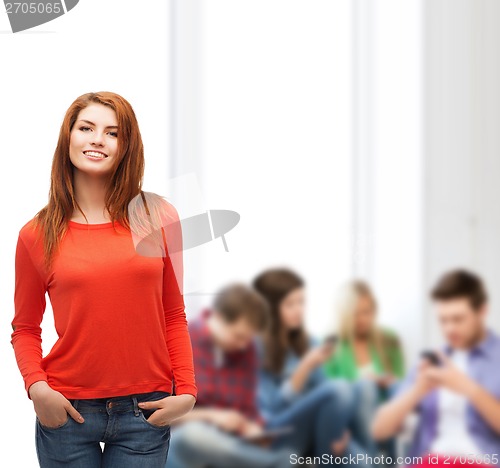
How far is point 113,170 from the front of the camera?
1285mm

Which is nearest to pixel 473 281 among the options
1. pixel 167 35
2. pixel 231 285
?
pixel 231 285

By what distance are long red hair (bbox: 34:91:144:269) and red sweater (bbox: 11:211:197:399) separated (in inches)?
1.1

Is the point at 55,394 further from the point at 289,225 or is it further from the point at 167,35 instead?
the point at 167,35

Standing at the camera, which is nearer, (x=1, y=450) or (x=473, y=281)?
(x=473, y=281)

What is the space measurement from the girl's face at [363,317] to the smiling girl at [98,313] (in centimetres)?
61

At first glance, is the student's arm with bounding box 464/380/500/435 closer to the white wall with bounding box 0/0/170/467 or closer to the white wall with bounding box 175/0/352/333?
the white wall with bounding box 175/0/352/333

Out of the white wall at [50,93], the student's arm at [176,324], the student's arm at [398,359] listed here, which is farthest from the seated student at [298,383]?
the student's arm at [176,324]

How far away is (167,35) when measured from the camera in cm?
181

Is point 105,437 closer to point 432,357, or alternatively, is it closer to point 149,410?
point 149,410

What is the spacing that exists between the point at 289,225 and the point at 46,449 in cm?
79

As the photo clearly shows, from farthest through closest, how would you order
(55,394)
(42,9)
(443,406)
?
(42,9), (443,406), (55,394)

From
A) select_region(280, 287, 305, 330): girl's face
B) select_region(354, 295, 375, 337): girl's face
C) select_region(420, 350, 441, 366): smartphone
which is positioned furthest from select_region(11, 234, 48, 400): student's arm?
select_region(420, 350, 441, 366): smartphone

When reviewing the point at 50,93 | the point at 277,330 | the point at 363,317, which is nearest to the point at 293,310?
the point at 277,330

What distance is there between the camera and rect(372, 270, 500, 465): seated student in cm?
173
